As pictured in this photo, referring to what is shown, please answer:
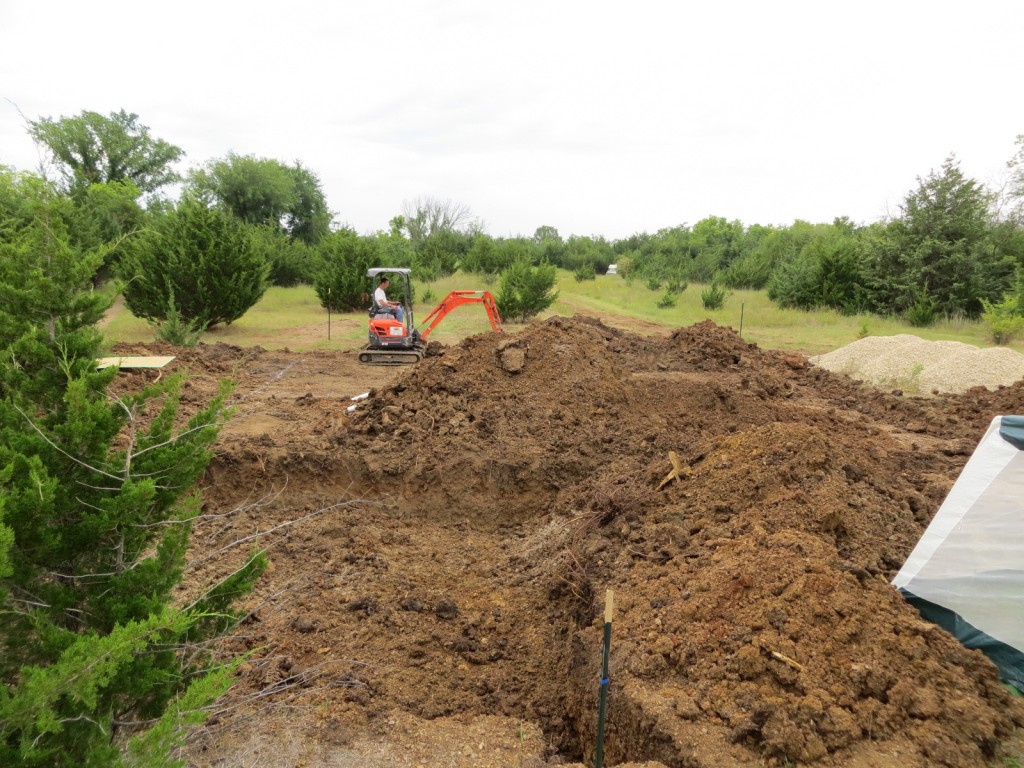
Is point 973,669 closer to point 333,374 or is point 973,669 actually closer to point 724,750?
point 724,750

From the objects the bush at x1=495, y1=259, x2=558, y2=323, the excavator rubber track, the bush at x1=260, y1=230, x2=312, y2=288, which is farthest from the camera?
the bush at x1=260, y1=230, x2=312, y2=288

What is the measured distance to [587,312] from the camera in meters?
24.7

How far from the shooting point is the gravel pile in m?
12.5

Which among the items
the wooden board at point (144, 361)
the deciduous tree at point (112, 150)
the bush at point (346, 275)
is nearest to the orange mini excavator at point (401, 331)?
the wooden board at point (144, 361)

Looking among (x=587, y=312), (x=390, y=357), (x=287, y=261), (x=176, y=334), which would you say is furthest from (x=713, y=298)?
(x=176, y=334)

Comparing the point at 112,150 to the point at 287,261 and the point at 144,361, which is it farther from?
the point at 144,361

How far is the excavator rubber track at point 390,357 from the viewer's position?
45.5 ft

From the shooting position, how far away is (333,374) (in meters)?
13.1

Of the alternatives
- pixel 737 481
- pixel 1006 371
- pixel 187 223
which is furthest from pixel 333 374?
pixel 1006 371

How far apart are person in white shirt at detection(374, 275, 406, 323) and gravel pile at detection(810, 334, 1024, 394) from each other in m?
9.75

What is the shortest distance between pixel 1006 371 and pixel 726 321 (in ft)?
38.9

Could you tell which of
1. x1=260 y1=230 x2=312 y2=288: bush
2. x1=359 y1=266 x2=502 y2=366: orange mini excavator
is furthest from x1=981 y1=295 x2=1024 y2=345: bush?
x1=260 y1=230 x2=312 y2=288: bush

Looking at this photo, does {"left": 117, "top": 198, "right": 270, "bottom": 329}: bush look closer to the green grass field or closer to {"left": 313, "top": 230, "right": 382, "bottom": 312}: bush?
the green grass field

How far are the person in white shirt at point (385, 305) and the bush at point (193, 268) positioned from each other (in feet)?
19.3
